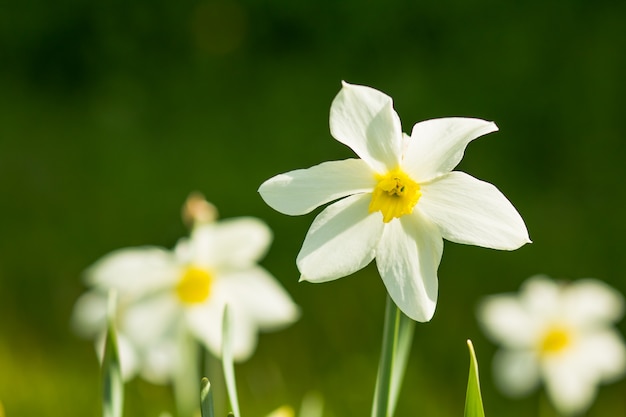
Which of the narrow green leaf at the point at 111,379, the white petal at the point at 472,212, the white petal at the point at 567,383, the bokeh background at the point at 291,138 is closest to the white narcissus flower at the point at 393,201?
the white petal at the point at 472,212

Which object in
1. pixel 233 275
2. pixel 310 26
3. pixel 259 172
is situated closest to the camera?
pixel 233 275

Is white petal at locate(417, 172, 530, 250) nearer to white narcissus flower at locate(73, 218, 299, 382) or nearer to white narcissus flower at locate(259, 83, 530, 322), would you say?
white narcissus flower at locate(259, 83, 530, 322)

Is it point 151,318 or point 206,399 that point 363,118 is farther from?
point 151,318

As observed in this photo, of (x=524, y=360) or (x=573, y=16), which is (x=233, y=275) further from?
(x=573, y=16)

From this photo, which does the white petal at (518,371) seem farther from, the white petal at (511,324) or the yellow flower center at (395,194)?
the yellow flower center at (395,194)

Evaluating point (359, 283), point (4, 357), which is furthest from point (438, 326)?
point (4, 357)

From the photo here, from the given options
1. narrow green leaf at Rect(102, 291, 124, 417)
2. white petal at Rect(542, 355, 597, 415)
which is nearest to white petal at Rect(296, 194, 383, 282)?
narrow green leaf at Rect(102, 291, 124, 417)
